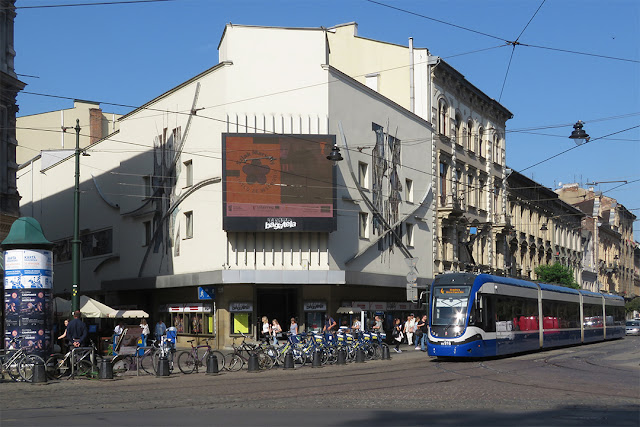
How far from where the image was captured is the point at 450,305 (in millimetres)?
27234

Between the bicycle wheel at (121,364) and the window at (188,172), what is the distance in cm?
1739

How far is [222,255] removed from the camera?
3675 centimetres

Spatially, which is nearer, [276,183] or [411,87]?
[276,183]

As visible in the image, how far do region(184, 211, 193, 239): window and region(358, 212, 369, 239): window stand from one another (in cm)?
813

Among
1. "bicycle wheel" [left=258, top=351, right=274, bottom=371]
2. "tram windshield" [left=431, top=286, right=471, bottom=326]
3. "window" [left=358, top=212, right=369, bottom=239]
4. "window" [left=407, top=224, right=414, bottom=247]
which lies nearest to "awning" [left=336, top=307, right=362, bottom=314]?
"window" [left=358, top=212, right=369, bottom=239]

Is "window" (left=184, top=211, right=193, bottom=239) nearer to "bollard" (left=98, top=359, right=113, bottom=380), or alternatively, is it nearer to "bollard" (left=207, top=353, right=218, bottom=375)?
"bollard" (left=207, top=353, right=218, bottom=375)

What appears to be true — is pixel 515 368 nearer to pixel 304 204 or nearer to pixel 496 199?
pixel 304 204

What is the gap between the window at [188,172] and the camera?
3968 cm

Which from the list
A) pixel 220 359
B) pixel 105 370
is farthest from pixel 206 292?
pixel 105 370

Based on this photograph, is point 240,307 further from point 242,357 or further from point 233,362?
point 233,362

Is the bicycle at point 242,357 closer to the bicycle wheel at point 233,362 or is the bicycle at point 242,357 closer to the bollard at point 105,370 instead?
the bicycle wheel at point 233,362

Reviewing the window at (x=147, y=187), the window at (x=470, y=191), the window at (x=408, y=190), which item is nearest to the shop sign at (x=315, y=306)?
the window at (x=408, y=190)

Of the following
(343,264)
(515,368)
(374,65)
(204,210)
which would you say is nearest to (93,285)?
(204,210)

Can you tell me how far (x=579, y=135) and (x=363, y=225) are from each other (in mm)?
14363
